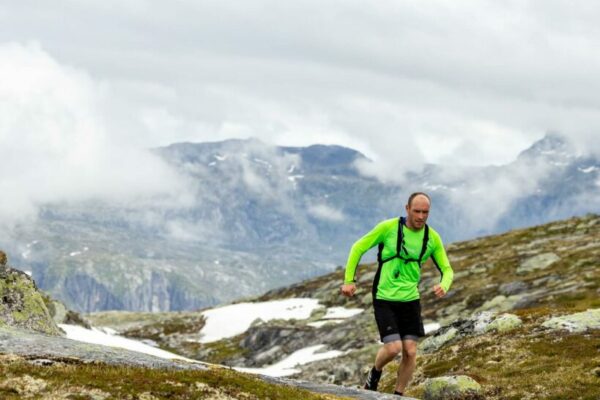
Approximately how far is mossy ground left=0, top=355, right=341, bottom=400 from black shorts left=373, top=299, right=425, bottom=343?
2683mm

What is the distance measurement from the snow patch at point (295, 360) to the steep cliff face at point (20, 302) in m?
43.1

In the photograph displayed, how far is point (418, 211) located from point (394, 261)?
1.80 metres

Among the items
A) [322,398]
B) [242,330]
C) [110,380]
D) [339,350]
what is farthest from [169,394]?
[242,330]

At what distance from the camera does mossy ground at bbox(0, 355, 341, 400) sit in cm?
1598

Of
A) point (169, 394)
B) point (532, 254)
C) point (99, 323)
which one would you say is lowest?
point (99, 323)

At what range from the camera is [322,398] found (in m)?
19.9

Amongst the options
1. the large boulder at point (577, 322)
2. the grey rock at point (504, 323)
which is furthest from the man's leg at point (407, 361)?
the grey rock at point (504, 323)

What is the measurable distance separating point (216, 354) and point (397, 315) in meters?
90.5

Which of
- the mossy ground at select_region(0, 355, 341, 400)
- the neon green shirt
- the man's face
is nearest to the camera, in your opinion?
the mossy ground at select_region(0, 355, 341, 400)

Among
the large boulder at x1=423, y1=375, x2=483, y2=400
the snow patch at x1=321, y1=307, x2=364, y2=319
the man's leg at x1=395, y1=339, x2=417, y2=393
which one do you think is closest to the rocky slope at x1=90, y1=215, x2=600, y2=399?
the large boulder at x1=423, y1=375, x2=483, y2=400

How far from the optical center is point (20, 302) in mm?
34938

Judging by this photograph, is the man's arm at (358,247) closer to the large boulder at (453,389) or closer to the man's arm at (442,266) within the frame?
the man's arm at (442,266)

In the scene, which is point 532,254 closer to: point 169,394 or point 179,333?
point 179,333

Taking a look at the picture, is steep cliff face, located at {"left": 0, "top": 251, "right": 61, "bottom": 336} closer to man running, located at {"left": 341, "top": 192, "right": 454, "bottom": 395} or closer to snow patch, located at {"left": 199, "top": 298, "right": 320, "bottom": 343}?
man running, located at {"left": 341, "top": 192, "right": 454, "bottom": 395}
